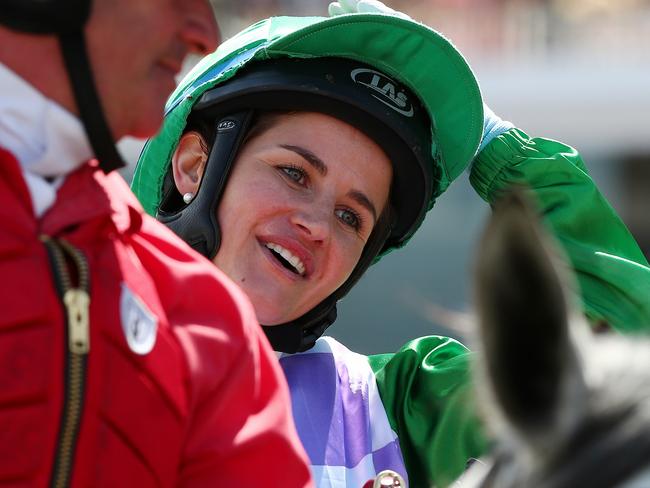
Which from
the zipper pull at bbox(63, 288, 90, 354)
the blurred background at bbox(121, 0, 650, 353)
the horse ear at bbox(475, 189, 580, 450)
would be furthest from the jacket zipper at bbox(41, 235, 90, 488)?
the blurred background at bbox(121, 0, 650, 353)

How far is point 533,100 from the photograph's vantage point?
8.93 meters

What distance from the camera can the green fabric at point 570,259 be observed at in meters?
1.99

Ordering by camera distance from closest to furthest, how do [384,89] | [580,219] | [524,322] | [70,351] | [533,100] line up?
[524,322] → [70,351] → [384,89] → [580,219] → [533,100]

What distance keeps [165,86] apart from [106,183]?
0.47 feet

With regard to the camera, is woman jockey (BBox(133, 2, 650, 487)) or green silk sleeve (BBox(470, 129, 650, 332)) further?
green silk sleeve (BBox(470, 129, 650, 332))

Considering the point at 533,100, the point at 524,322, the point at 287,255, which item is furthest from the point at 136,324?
the point at 533,100

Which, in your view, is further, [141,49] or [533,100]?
[533,100]

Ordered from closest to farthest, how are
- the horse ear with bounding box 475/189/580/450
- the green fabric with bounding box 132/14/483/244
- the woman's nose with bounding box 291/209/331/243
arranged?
the horse ear with bounding box 475/189/580/450, the woman's nose with bounding box 291/209/331/243, the green fabric with bounding box 132/14/483/244

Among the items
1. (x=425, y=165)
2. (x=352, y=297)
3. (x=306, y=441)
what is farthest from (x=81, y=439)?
(x=352, y=297)

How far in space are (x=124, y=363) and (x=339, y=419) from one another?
94cm

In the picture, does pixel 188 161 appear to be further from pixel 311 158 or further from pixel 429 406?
pixel 429 406

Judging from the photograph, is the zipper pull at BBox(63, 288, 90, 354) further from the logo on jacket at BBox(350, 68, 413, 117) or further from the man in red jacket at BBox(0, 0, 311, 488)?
the logo on jacket at BBox(350, 68, 413, 117)

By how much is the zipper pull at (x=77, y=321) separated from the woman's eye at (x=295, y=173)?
0.94m

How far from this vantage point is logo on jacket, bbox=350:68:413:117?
6.61 feet
